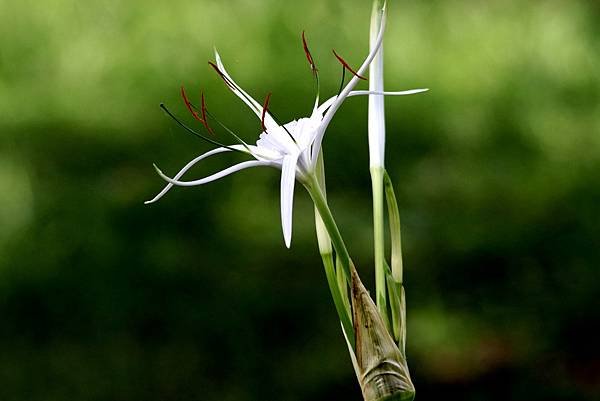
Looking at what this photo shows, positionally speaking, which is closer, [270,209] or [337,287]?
[337,287]

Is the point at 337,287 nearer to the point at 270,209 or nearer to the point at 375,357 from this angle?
the point at 375,357

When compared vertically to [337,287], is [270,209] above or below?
below

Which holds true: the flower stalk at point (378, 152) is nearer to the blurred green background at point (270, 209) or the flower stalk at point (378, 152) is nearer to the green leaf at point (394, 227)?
the green leaf at point (394, 227)

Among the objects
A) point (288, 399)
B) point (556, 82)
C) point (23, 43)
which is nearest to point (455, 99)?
point (556, 82)

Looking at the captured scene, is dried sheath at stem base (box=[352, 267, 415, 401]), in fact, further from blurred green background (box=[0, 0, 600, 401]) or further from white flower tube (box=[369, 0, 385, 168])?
blurred green background (box=[0, 0, 600, 401])

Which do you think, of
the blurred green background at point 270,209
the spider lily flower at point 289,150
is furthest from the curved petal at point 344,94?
the blurred green background at point 270,209

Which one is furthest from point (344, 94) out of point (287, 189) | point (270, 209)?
point (270, 209)

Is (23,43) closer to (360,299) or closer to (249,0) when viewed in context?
(249,0)
